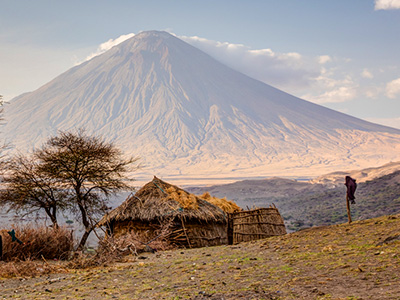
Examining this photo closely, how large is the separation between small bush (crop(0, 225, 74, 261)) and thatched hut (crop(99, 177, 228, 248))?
1503 mm

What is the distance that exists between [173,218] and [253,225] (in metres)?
2.87

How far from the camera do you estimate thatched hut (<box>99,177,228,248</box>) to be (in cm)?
1906

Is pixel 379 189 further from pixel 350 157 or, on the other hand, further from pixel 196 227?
pixel 350 157

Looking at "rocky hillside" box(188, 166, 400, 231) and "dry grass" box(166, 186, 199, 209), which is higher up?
"dry grass" box(166, 186, 199, 209)

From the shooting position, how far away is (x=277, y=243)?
12852 millimetres

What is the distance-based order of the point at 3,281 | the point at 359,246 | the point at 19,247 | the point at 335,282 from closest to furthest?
1. the point at 335,282
2. the point at 359,246
3. the point at 3,281
4. the point at 19,247

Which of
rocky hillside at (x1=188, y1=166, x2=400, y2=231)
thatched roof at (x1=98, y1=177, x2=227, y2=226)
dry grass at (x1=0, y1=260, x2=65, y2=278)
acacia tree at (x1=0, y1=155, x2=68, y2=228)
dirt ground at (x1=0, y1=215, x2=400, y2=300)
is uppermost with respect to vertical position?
acacia tree at (x1=0, y1=155, x2=68, y2=228)

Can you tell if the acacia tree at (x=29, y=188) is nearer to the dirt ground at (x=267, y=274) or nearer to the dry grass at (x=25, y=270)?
the dry grass at (x=25, y=270)

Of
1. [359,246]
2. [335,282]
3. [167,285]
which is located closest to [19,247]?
[167,285]

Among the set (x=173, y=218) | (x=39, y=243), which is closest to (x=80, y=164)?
(x=39, y=243)

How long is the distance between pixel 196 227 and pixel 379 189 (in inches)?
1605

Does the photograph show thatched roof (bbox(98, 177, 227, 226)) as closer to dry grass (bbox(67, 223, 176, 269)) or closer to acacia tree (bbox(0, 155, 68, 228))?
dry grass (bbox(67, 223, 176, 269))

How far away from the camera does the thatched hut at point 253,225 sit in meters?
17.1

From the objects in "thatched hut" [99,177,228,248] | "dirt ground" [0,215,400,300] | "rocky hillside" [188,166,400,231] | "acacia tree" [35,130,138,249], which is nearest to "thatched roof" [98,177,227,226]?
"thatched hut" [99,177,228,248]
